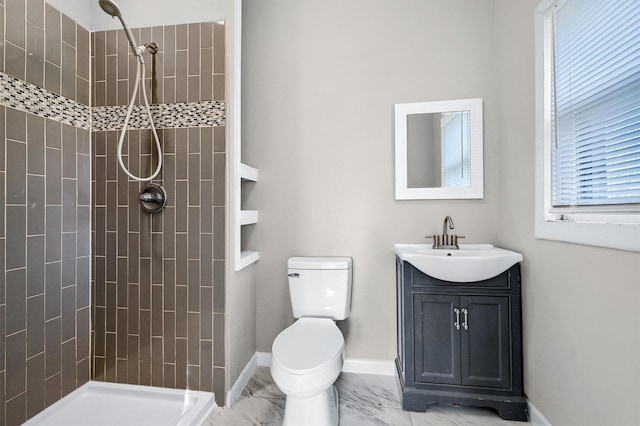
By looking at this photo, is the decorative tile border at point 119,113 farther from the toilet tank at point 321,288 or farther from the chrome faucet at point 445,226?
the chrome faucet at point 445,226

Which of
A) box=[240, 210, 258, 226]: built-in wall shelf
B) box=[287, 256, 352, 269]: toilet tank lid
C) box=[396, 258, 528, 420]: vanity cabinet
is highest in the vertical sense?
box=[240, 210, 258, 226]: built-in wall shelf

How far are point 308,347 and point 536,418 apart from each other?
3.83ft

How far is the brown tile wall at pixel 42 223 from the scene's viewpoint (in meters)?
1.30

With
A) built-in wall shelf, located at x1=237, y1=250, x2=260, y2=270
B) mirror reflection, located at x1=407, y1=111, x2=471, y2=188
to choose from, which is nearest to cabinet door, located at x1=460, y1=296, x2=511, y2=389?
mirror reflection, located at x1=407, y1=111, x2=471, y2=188

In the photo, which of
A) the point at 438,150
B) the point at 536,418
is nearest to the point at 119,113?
the point at 438,150

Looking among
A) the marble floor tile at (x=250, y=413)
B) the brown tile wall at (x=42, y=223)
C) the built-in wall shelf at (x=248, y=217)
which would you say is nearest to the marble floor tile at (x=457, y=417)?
the marble floor tile at (x=250, y=413)

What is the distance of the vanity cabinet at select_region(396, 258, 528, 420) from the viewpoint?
1479mm

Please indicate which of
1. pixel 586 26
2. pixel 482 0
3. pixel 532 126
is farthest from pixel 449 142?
pixel 482 0

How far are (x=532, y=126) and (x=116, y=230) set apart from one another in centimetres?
235

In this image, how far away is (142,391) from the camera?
166 cm

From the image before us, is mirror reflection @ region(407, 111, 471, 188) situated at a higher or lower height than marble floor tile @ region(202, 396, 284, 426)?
higher

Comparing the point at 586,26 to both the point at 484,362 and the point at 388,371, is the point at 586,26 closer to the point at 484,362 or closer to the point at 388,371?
the point at 484,362

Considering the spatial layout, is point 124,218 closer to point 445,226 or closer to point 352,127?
point 352,127

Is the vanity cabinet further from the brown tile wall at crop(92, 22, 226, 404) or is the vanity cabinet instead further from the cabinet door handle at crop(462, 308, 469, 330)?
the brown tile wall at crop(92, 22, 226, 404)
